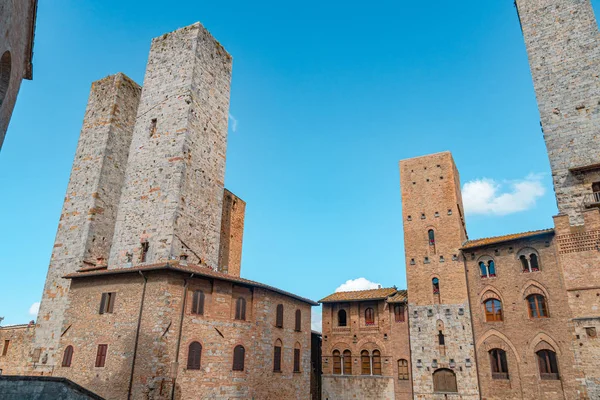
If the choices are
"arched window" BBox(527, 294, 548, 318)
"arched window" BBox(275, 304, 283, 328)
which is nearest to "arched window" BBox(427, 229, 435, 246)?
"arched window" BBox(527, 294, 548, 318)

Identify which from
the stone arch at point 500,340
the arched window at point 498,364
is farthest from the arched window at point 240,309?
the arched window at point 498,364

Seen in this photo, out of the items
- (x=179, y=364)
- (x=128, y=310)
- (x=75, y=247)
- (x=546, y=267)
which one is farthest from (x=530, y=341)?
(x=75, y=247)

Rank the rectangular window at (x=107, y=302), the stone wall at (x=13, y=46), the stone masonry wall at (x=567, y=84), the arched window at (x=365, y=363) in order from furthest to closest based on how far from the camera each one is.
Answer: the arched window at (x=365, y=363), the stone masonry wall at (x=567, y=84), the rectangular window at (x=107, y=302), the stone wall at (x=13, y=46)

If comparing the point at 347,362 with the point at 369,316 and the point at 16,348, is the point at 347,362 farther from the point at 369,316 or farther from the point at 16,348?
the point at 16,348

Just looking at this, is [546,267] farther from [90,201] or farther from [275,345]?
[90,201]

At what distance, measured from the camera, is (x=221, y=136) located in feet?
88.2

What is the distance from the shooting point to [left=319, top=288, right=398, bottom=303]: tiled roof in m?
31.7

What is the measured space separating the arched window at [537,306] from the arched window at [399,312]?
850 cm

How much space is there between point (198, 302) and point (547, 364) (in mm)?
18947

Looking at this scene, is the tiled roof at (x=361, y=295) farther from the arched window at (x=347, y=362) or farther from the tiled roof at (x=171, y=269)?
the tiled roof at (x=171, y=269)

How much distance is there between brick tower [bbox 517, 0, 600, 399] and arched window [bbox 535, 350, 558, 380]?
1347mm

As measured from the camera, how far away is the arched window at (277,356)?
2264 cm

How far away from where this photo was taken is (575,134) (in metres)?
25.0

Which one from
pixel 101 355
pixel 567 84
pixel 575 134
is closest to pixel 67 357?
pixel 101 355
